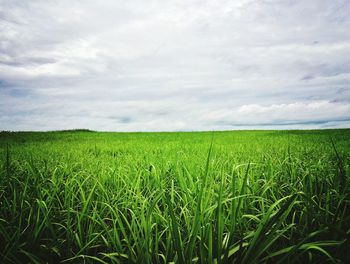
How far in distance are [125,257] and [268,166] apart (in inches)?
74.7

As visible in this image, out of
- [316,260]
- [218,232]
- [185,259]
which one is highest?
[218,232]

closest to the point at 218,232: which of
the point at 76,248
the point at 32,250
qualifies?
the point at 76,248

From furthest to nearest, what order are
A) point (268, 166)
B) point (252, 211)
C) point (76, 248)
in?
1. point (268, 166)
2. point (252, 211)
3. point (76, 248)

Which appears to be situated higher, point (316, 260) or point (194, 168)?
point (194, 168)

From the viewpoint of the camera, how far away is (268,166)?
267 centimetres

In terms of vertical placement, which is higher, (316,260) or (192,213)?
(192,213)

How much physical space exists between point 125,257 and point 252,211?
0.97 meters

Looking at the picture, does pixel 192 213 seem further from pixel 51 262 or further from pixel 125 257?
pixel 51 262

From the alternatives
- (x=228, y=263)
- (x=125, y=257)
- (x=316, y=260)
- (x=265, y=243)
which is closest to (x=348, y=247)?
(x=316, y=260)

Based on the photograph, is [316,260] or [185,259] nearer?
[185,259]

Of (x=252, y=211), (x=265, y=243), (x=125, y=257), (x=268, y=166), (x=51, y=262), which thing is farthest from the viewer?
(x=268, y=166)

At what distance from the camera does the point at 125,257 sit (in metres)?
1.28

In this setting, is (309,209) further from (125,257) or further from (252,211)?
(125,257)

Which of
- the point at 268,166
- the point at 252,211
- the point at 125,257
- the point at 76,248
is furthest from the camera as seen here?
the point at 268,166
